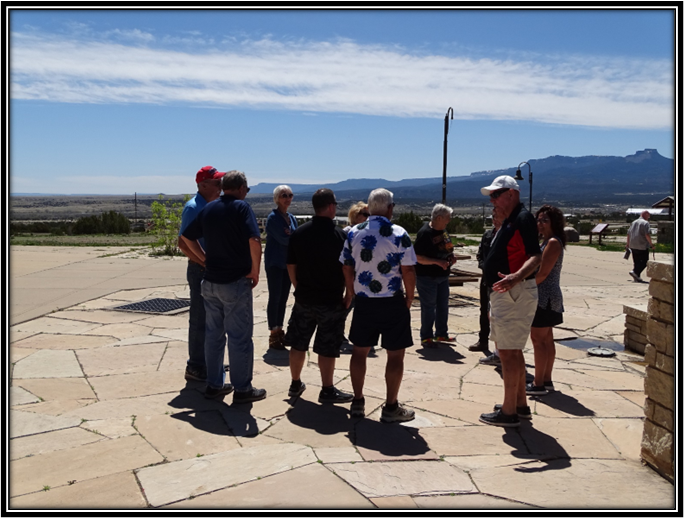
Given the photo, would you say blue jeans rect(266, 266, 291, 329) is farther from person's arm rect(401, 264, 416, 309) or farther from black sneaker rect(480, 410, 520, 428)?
black sneaker rect(480, 410, 520, 428)

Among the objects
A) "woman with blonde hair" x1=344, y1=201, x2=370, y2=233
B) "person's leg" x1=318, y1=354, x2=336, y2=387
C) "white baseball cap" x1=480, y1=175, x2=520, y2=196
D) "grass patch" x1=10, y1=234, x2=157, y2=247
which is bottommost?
"person's leg" x1=318, y1=354, x2=336, y2=387

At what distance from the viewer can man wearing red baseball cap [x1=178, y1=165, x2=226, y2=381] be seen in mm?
5547

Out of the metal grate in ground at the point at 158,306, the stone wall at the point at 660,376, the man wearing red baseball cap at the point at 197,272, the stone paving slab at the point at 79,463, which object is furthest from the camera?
the metal grate in ground at the point at 158,306

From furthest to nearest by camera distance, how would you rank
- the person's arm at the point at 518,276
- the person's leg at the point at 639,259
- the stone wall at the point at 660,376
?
the person's leg at the point at 639,259, the person's arm at the point at 518,276, the stone wall at the point at 660,376

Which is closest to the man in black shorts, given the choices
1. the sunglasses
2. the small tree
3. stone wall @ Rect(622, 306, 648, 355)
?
the sunglasses

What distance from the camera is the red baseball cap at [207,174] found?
220 inches

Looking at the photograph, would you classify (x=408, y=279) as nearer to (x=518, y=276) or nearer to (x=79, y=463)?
(x=518, y=276)

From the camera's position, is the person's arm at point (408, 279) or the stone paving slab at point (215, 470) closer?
the stone paving slab at point (215, 470)

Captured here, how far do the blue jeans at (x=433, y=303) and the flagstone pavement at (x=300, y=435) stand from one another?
0.70 feet

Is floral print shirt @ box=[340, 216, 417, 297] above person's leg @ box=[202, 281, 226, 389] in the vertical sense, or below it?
above

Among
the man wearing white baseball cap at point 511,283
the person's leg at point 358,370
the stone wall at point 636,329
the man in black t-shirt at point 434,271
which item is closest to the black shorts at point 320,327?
the person's leg at point 358,370

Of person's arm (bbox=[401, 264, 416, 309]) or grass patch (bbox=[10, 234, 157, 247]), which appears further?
grass patch (bbox=[10, 234, 157, 247])

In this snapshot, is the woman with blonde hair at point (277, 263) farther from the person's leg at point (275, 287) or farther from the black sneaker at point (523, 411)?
the black sneaker at point (523, 411)

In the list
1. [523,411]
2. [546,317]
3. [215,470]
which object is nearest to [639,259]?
[546,317]
